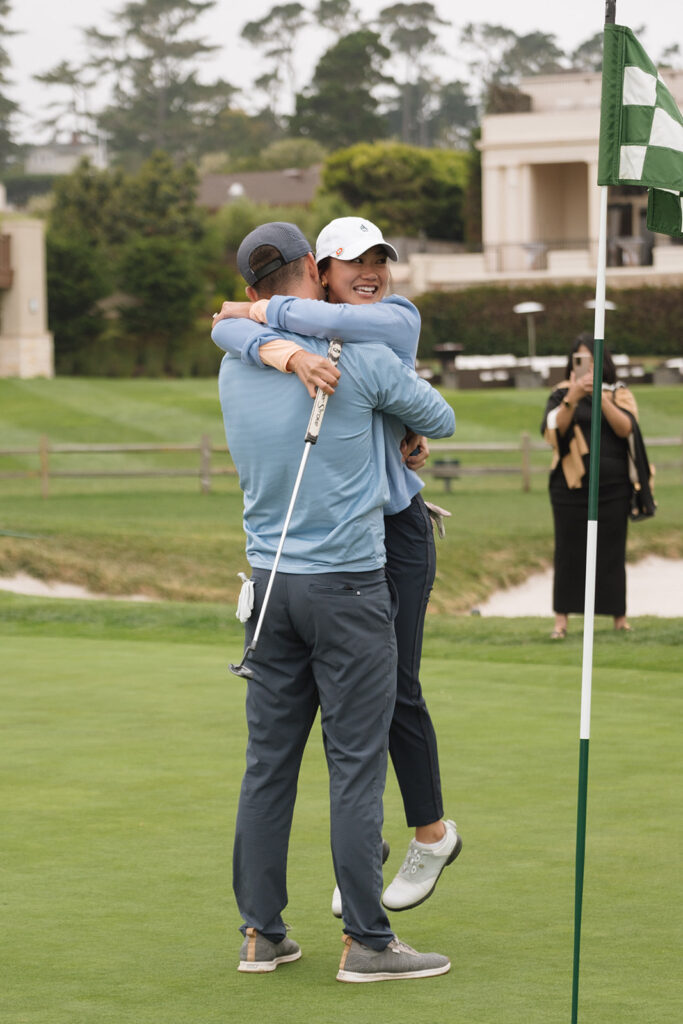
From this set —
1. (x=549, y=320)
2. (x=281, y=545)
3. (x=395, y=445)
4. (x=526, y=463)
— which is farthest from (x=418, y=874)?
(x=549, y=320)

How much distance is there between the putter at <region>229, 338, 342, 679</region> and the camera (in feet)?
14.7

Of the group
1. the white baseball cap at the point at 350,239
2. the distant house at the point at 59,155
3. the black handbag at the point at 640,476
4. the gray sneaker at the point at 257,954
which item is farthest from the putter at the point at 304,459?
the distant house at the point at 59,155

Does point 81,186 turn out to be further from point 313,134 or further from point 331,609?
point 331,609

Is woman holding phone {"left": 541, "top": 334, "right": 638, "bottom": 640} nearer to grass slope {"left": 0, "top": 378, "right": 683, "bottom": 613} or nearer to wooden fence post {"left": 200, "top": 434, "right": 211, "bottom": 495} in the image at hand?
grass slope {"left": 0, "top": 378, "right": 683, "bottom": 613}

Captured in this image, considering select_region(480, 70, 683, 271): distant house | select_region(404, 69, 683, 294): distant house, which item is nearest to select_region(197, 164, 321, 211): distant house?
select_region(404, 69, 683, 294): distant house

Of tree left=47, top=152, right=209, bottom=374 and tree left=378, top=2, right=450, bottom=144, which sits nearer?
tree left=47, top=152, right=209, bottom=374

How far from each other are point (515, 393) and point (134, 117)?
316 ft

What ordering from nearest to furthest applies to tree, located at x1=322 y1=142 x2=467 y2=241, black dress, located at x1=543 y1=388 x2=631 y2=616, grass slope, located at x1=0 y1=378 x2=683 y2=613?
black dress, located at x1=543 y1=388 x2=631 y2=616, grass slope, located at x1=0 y1=378 x2=683 y2=613, tree, located at x1=322 y1=142 x2=467 y2=241

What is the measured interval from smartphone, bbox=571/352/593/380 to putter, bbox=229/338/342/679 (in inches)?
277

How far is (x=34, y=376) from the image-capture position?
57.1 m

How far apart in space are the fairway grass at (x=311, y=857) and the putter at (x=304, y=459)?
834mm

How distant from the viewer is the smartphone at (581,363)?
11.4 m

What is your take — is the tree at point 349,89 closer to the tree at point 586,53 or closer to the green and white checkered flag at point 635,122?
the tree at point 586,53

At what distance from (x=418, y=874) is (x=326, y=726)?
629 mm
